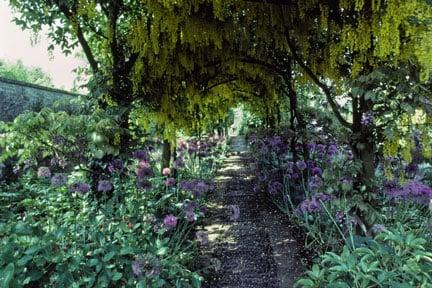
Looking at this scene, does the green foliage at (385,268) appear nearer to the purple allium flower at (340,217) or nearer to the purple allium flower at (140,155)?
the purple allium flower at (340,217)

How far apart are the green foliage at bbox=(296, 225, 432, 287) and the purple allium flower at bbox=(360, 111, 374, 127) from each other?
0.80 meters

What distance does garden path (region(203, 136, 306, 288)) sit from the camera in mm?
2775

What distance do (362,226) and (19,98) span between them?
7224mm

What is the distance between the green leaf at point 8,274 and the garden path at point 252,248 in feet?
4.06

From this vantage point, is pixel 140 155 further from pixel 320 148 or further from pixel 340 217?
pixel 320 148

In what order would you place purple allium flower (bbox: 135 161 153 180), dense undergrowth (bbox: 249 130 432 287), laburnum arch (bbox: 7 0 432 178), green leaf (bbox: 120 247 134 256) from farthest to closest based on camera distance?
purple allium flower (bbox: 135 161 153 180) < laburnum arch (bbox: 7 0 432 178) < green leaf (bbox: 120 247 134 256) < dense undergrowth (bbox: 249 130 432 287)

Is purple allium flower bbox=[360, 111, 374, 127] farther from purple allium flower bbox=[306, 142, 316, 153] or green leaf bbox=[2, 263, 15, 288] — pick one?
green leaf bbox=[2, 263, 15, 288]

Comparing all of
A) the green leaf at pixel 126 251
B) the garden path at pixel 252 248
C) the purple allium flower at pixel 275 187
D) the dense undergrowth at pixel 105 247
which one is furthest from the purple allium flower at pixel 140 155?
the purple allium flower at pixel 275 187

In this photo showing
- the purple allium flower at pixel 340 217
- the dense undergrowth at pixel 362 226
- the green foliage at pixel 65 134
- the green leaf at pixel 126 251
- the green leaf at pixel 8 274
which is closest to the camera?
the green leaf at pixel 8 274

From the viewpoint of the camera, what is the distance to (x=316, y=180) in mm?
3203

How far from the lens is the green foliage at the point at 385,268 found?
1.80 m

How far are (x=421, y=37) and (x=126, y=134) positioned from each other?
221 centimetres

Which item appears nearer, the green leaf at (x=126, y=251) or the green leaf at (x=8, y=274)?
the green leaf at (x=8, y=274)

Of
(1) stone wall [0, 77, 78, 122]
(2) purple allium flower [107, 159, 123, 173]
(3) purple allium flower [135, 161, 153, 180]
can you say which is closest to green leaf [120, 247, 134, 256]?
(3) purple allium flower [135, 161, 153, 180]
